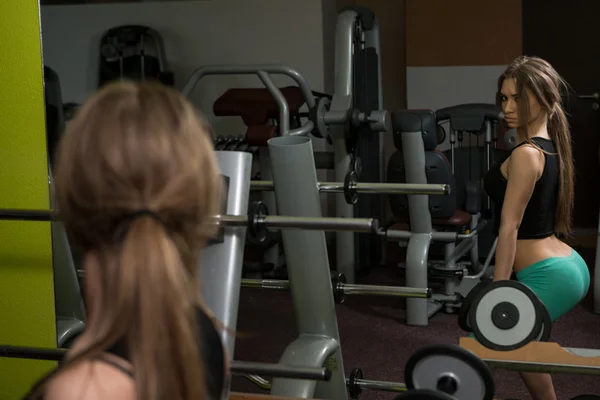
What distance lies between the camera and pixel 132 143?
2.93 feet

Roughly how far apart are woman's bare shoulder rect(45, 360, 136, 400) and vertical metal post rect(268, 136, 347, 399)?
42.2 inches

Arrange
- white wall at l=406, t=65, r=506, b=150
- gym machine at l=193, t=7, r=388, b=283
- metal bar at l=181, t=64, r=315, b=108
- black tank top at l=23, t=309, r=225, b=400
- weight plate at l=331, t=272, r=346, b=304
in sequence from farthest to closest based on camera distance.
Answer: white wall at l=406, t=65, r=506, b=150
gym machine at l=193, t=7, r=388, b=283
metal bar at l=181, t=64, r=315, b=108
weight plate at l=331, t=272, r=346, b=304
black tank top at l=23, t=309, r=225, b=400

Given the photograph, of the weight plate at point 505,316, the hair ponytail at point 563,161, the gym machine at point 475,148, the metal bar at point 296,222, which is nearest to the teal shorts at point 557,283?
the hair ponytail at point 563,161

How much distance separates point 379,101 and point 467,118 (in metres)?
0.59

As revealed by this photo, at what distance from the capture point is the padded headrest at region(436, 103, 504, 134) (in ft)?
14.5

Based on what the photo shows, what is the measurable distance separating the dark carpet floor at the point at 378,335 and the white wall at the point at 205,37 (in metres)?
0.96

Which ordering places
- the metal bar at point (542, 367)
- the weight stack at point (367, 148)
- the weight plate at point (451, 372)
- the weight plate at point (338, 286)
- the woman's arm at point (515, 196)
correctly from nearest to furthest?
the weight plate at point (451, 372) < the metal bar at point (542, 367) < the weight plate at point (338, 286) < the woman's arm at point (515, 196) < the weight stack at point (367, 148)

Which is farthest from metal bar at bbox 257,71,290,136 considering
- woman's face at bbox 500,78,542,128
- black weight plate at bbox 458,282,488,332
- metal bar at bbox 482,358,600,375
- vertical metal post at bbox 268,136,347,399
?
metal bar at bbox 482,358,600,375

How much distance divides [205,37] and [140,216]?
2.92 m

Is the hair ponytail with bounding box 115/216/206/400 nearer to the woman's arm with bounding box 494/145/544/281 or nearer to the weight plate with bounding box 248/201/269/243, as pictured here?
the weight plate with bounding box 248/201/269/243

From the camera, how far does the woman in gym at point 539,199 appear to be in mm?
2188

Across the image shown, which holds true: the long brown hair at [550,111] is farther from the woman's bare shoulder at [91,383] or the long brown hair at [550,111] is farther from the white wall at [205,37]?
the woman's bare shoulder at [91,383]

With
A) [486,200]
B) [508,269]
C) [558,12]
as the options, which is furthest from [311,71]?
[508,269]

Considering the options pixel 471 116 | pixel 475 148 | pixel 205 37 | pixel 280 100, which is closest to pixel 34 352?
pixel 205 37
